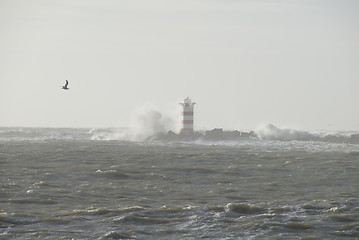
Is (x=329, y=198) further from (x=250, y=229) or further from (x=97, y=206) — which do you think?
(x=97, y=206)

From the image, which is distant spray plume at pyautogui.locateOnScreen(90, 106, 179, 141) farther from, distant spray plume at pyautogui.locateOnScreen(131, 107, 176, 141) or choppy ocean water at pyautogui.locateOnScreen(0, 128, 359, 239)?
choppy ocean water at pyautogui.locateOnScreen(0, 128, 359, 239)

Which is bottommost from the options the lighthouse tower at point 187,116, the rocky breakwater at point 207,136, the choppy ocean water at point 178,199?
the choppy ocean water at point 178,199

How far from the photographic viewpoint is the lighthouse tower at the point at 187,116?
178 feet

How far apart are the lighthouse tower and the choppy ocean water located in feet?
78.8

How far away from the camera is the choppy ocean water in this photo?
14.6m

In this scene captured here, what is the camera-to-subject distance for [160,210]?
16.9m

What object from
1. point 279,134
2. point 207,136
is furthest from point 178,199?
point 279,134

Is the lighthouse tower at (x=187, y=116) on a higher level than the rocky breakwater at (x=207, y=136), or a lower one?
higher

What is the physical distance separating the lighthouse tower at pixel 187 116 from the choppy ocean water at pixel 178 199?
78.8ft

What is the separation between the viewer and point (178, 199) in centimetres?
1864

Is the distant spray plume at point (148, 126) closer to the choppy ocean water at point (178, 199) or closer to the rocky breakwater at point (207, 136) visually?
the rocky breakwater at point (207, 136)

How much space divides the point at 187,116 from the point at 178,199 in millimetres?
36088

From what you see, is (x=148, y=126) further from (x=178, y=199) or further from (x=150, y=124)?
(x=178, y=199)

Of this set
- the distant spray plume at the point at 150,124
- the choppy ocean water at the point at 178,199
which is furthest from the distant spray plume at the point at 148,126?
the choppy ocean water at the point at 178,199
